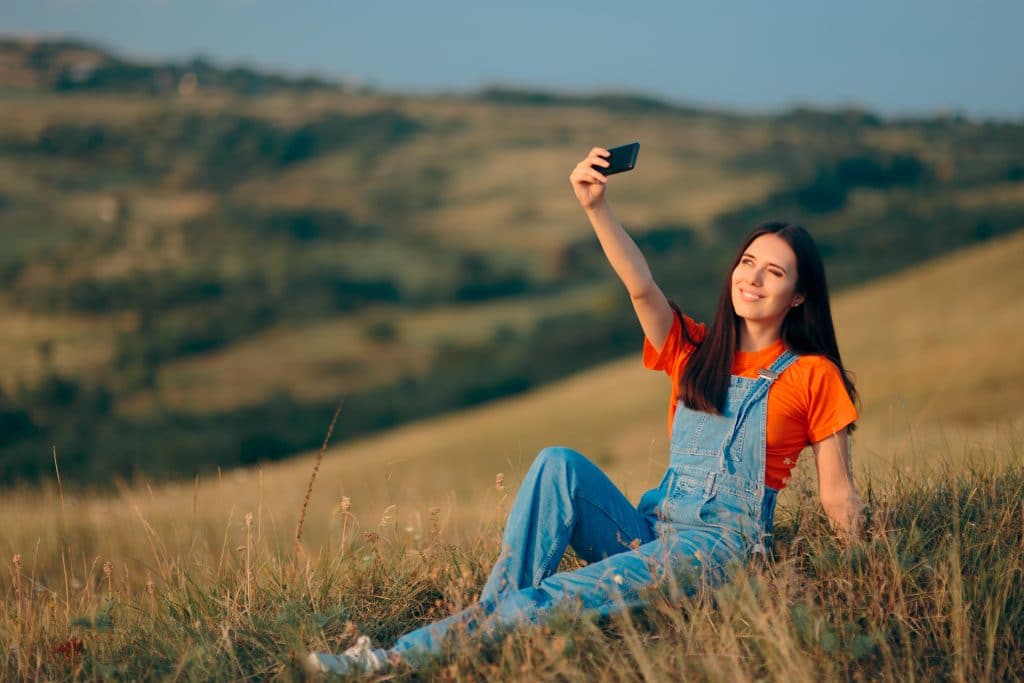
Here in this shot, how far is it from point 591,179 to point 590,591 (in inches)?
52.8

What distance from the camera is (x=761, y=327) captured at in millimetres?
3588

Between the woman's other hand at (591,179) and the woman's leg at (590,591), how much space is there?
3.78 feet

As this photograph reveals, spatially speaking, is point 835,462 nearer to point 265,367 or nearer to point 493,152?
point 265,367

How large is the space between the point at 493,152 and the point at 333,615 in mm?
81970

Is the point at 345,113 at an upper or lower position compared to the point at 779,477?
upper

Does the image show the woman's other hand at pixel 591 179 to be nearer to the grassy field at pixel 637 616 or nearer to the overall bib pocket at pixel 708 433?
the overall bib pocket at pixel 708 433

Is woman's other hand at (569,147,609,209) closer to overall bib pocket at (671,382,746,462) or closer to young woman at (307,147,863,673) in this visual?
young woman at (307,147,863,673)

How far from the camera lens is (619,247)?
3.52m

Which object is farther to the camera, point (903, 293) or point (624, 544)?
point (903, 293)

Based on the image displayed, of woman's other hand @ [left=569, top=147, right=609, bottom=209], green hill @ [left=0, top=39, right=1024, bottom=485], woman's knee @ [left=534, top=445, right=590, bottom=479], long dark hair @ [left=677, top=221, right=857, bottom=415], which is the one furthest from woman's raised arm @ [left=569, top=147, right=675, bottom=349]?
green hill @ [left=0, top=39, right=1024, bottom=485]

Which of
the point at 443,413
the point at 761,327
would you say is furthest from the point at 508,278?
the point at 761,327

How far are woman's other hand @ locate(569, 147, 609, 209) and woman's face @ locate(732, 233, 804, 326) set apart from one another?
583mm

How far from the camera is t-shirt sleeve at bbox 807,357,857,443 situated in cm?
332

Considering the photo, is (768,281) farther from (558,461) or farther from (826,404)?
(558,461)
